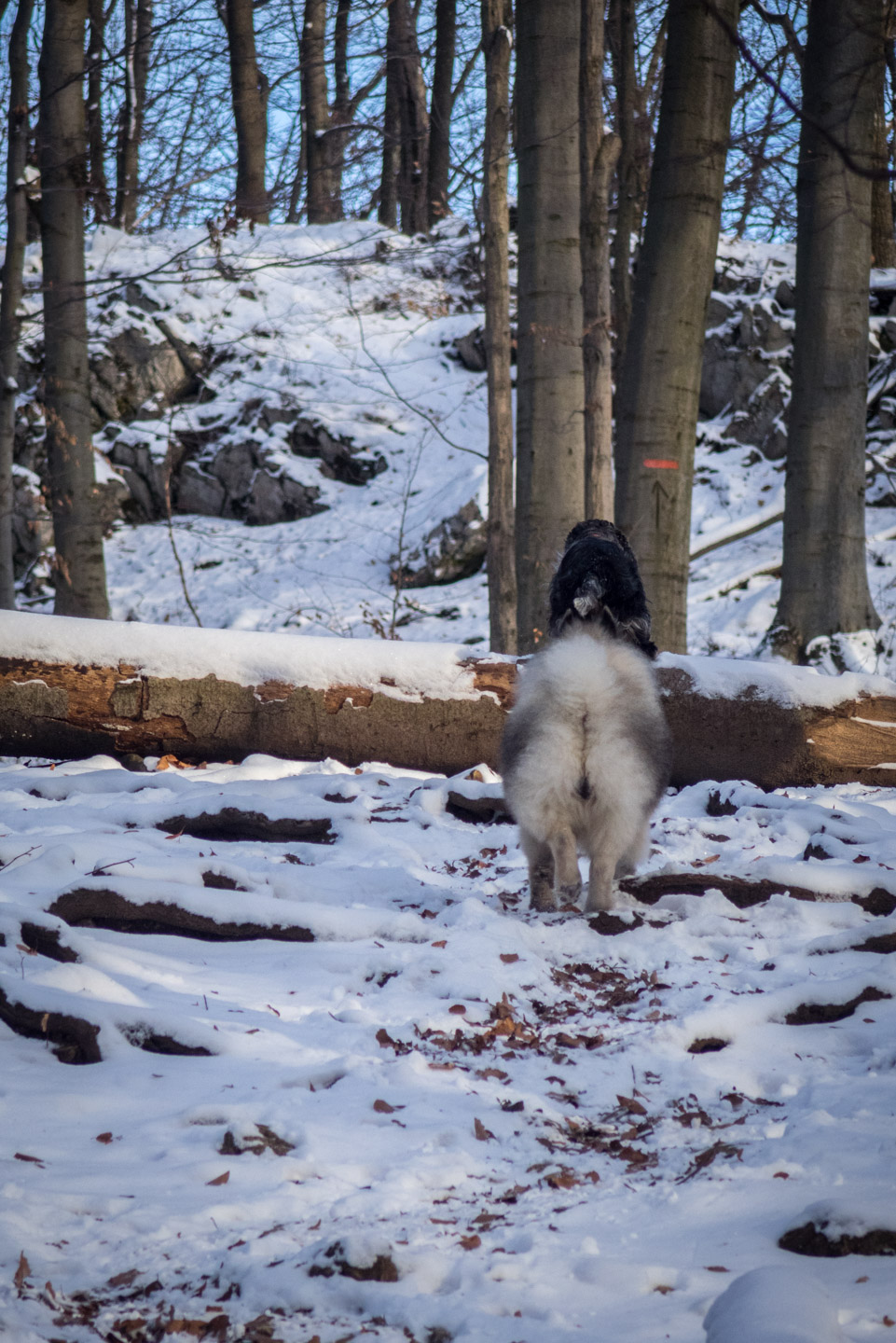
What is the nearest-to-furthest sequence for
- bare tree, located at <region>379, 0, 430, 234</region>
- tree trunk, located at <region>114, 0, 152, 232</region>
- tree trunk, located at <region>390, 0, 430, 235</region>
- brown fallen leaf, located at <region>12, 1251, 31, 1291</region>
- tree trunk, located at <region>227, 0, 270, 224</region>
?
brown fallen leaf, located at <region>12, 1251, 31, 1291</region>, tree trunk, located at <region>227, 0, 270, 224</region>, tree trunk, located at <region>114, 0, 152, 232</region>, tree trunk, located at <region>390, 0, 430, 235</region>, bare tree, located at <region>379, 0, 430, 234</region>

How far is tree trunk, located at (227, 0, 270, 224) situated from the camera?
802 cm

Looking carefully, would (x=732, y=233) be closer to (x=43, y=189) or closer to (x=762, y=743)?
(x=43, y=189)

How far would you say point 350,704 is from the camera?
5805mm

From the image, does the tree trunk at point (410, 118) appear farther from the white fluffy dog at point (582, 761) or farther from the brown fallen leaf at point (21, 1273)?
the brown fallen leaf at point (21, 1273)

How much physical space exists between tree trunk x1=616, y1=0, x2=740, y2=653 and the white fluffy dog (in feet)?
11.3

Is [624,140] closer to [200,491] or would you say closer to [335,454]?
[335,454]

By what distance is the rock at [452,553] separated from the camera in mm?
14523

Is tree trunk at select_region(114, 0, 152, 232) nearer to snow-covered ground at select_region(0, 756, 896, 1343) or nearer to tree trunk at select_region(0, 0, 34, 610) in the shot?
tree trunk at select_region(0, 0, 34, 610)

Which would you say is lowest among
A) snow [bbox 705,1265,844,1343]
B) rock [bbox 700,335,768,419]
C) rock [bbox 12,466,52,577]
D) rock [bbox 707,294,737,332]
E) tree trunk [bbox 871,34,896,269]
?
snow [bbox 705,1265,844,1343]

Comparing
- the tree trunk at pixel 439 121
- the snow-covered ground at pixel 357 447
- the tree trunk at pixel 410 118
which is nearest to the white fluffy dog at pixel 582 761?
the snow-covered ground at pixel 357 447

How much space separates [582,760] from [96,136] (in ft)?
30.8

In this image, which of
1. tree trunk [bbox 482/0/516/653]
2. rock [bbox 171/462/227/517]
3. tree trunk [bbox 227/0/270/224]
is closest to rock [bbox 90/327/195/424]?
rock [bbox 171/462/227/517]

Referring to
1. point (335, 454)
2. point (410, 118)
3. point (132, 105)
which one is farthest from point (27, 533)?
point (410, 118)

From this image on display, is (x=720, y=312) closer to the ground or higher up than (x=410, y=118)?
closer to the ground
